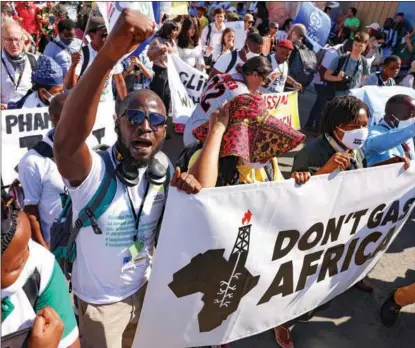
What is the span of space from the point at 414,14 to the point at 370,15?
1447mm

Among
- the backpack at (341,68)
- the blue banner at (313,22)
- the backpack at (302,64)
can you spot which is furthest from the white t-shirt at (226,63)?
the blue banner at (313,22)

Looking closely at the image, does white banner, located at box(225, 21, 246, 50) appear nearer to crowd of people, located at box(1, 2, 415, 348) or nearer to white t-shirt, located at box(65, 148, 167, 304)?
crowd of people, located at box(1, 2, 415, 348)

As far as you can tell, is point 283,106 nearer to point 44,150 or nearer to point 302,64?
point 302,64

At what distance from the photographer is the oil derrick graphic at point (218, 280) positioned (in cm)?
210

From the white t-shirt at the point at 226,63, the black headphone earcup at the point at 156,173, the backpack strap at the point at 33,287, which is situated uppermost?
the black headphone earcup at the point at 156,173

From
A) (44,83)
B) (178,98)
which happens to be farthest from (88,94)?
(178,98)

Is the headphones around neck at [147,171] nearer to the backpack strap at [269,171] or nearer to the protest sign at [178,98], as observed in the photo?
the backpack strap at [269,171]

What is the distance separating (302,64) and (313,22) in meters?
2.08

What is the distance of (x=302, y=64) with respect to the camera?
23.5 feet

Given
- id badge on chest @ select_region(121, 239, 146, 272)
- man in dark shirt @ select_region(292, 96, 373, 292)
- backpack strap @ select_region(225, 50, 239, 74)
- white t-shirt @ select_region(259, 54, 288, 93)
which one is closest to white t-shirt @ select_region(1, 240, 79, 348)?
id badge on chest @ select_region(121, 239, 146, 272)

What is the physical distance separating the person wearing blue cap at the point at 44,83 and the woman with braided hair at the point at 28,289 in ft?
7.22

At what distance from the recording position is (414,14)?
40.8 feet

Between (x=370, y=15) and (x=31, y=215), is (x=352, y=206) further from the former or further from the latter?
(x=370, y=15)

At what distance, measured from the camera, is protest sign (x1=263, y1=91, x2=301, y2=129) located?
547 centimetres
